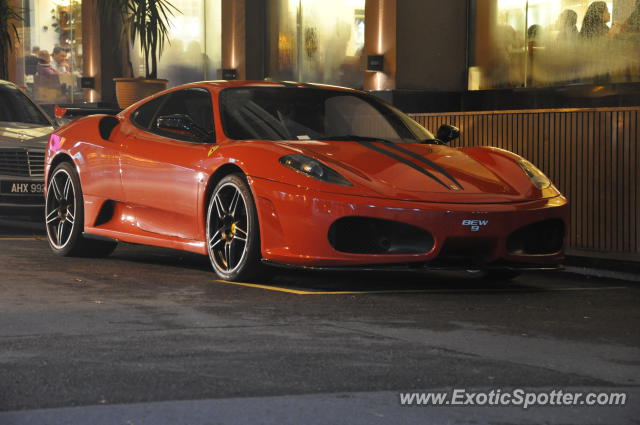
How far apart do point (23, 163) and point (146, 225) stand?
3.67 m

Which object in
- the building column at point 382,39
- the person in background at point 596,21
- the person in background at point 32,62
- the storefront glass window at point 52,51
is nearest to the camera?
the person in background at point 596,21

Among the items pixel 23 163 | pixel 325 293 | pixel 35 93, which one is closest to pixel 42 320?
pixel 325 293

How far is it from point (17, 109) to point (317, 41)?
7.15 meters

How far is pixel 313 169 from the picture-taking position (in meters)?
7.35

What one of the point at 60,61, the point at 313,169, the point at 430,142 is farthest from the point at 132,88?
the point at 313,169

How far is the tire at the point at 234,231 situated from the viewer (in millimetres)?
7539

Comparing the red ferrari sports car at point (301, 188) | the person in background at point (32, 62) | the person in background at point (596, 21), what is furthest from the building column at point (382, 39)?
the person in background at point (32, 62)

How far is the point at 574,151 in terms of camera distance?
9781 millimetres

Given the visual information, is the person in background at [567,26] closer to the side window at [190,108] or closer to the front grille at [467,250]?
the side window at [190,108]

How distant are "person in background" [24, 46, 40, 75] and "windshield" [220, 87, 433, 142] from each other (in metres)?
21.4

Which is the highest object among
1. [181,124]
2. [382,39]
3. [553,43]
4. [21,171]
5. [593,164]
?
[382,39]

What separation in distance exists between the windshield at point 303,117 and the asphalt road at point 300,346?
37.2 inches

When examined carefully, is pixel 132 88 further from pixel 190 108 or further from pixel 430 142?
pixel 430 142

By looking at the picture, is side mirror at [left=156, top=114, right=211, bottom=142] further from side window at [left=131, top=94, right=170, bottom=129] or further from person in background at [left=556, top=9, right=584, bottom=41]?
person in background at [left=556, top=9, right=584, bottom=41]
